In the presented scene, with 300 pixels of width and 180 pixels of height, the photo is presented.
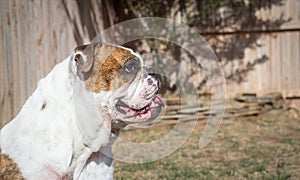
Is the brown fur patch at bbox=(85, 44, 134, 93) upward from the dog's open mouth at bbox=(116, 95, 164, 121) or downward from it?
upward

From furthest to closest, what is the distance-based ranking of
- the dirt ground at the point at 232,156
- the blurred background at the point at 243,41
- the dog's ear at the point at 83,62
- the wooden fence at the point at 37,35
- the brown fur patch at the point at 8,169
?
1. the blurred background at the point at 243,41
2. the dirt ground at the point at 232,156
3. the wooden fence at the point at 37,35
4. the dog's ear at the point at 83,62
5. the brown fur patch at the point at 8,169

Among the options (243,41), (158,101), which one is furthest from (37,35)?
(243,41)

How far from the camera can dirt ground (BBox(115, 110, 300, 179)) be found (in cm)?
500

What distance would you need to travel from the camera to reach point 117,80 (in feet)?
8.71

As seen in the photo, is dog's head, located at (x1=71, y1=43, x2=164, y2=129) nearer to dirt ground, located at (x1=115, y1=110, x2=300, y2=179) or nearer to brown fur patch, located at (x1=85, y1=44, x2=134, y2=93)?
brown fur patch, located at (x1=85, y1=44, x2=134, y2=93)

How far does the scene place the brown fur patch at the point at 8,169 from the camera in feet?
7.95

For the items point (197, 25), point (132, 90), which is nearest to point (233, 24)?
point (197, 25)

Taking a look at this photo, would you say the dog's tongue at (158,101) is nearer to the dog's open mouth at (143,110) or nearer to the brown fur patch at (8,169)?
the dog's open mouth at (143,110)

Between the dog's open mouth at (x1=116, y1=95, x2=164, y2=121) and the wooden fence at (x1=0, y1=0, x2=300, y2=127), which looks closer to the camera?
the dog's open mouth at (x1=116, y1=95, x2=164, y2=121)

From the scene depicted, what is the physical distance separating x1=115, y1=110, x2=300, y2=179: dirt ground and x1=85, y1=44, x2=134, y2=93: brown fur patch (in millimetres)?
2425

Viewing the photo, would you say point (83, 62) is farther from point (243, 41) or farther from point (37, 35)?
point (243, 41)

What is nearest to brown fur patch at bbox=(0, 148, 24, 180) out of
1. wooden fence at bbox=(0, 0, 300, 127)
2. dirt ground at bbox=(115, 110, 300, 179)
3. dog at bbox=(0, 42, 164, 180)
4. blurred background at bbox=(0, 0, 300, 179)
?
dog at bbox=(0, 42, 164, 180)

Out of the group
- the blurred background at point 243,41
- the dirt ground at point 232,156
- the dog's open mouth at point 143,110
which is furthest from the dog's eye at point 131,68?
the blurred background at point 243,41

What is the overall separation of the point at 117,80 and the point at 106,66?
98 millimetres
